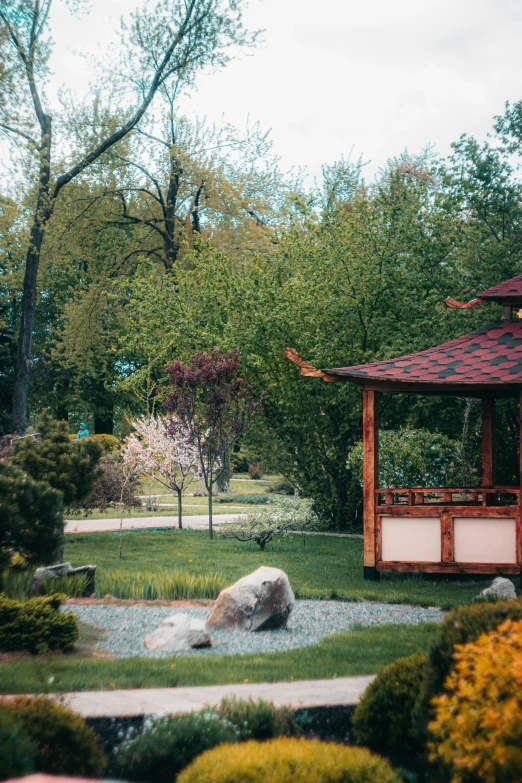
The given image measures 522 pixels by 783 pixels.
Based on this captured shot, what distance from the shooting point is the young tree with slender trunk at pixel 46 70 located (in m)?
18.4

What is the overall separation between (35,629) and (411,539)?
5.42m

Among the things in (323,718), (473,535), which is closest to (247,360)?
(473,535)

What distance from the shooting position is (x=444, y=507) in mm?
10484

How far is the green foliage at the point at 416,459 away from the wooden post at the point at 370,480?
3.46 m

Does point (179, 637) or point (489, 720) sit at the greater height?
point (489, 720)

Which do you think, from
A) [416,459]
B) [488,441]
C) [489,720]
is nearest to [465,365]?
[488,441]

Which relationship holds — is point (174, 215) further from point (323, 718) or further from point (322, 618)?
point (323, 718)

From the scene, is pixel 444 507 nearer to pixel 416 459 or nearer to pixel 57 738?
pixel 416 459

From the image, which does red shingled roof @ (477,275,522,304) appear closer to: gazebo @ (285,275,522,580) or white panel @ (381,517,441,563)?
gazebo @ (285,275,522,580)

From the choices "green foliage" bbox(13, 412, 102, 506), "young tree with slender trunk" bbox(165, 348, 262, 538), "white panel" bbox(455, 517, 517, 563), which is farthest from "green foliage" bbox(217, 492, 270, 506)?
"white panel" bbox(455, 517, 517, 563)

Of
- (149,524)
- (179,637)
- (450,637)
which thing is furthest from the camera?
(149,524)

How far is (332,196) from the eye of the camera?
17359 mm

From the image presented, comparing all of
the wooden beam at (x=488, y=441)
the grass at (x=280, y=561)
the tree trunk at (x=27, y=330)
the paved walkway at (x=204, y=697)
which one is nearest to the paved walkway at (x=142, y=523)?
the grass at (x=280, y=561)

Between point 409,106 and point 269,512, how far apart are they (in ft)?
63.6
